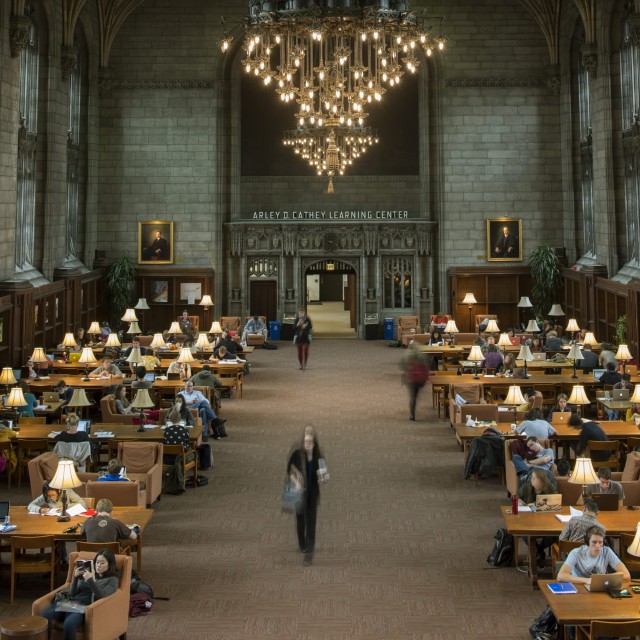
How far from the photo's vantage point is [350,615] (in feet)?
34.0

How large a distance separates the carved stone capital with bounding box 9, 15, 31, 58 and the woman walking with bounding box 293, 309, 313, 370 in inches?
390

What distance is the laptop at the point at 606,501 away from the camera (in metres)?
11.4

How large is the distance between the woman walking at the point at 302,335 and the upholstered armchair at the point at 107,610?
17.9 metres

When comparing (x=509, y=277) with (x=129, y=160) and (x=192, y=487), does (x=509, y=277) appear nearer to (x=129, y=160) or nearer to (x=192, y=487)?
(x=129, y=160)

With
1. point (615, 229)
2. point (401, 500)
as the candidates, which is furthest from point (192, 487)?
point (615, 229)

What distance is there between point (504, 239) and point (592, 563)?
2700cm

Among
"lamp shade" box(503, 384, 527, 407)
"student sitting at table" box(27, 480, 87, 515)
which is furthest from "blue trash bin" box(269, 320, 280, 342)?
"student sitting at table" box(27, 480, 87, 515)

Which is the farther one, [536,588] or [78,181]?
[78,181]

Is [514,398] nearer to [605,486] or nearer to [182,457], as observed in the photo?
[605,486]

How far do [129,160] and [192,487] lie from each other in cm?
2199

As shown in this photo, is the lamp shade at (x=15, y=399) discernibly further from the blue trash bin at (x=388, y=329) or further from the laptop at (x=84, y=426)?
the blue trash bin at (x=388, y=329)

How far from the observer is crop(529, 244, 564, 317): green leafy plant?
110 feet

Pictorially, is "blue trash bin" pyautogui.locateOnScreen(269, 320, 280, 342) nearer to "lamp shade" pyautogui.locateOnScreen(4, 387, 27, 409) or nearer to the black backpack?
"lamp shade" pyautogui.locateOnScreen(4, 387, 27, 409)

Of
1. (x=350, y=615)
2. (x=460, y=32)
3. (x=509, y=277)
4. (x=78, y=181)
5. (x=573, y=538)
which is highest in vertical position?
(x=460, y=32)
